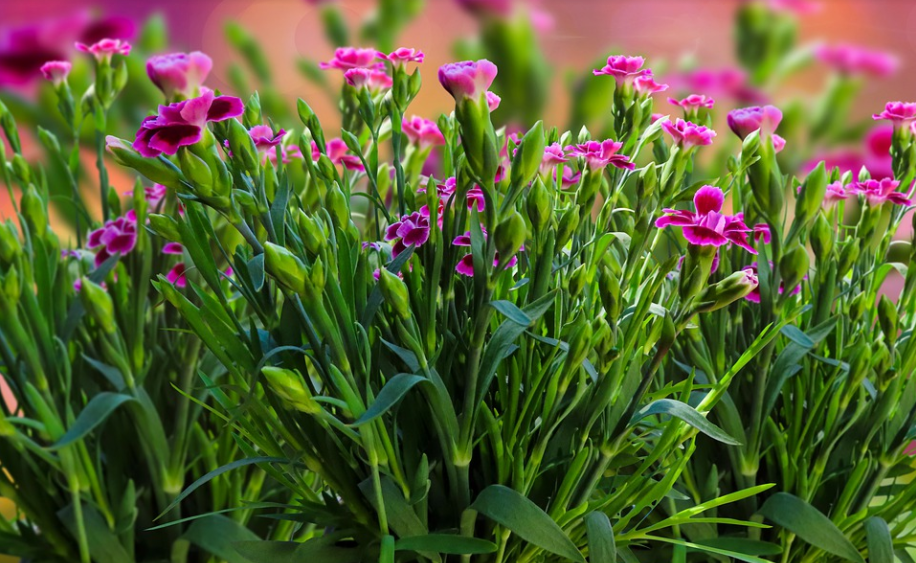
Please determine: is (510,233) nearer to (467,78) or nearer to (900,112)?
(467,78)

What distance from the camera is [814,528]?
0.43 metres

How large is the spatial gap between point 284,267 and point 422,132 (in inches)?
9.1

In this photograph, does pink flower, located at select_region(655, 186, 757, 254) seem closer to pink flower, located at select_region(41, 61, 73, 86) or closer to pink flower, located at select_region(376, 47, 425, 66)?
pink flower, located at select_region(376, 47, 425, 66)

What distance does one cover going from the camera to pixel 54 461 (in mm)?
447

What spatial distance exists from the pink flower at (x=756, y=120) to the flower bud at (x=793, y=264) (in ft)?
0.17

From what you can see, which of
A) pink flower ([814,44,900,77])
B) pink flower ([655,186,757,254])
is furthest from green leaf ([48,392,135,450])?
pink flower ([814,44,900,77])

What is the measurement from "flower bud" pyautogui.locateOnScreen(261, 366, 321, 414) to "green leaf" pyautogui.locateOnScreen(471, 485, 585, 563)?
84 millimetres

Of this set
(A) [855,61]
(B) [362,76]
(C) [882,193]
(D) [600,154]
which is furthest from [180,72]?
(A) [855,61]

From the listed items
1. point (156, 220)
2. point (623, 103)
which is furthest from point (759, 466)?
point (156, 220)

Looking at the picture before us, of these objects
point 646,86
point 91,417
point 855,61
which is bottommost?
point 855,61

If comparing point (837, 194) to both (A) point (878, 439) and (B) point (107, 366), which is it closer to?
(A) point (878, 439)

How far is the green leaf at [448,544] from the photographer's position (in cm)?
37


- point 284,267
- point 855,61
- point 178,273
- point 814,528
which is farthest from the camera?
point 855,61

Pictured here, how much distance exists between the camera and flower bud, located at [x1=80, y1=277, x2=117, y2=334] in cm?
43
